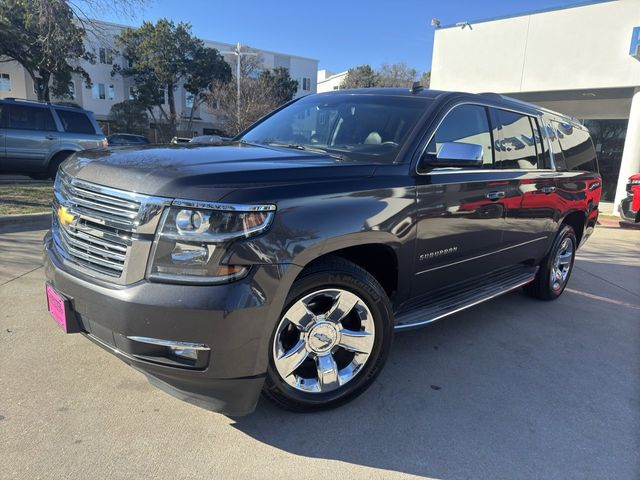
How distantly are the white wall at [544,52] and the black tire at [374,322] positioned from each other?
1359 cm

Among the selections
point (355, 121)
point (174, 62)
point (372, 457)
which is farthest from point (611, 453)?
point (174, 62)

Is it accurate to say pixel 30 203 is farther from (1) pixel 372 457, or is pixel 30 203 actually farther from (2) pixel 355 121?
(1) pixel 372 457

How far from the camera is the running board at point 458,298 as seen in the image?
10.3ft

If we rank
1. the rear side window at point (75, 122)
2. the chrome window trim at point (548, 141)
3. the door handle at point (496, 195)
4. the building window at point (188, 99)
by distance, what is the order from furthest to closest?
the building window at point (188, 99) → the rear side window at point (75, 122) → the chrome window trim at point (548, 141) → the door handle at point (496, 195)

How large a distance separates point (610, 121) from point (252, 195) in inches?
649

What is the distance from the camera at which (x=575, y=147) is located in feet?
17.5

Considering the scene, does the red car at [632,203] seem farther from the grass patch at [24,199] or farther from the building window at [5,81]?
the building window at [5,81]

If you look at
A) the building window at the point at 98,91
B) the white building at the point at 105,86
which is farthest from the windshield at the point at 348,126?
the building window at the point at 98,91

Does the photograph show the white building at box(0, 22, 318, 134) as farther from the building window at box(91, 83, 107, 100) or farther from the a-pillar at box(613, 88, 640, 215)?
the a-pillar at box(613, 88, 640, 215)

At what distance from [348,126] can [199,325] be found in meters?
2.06

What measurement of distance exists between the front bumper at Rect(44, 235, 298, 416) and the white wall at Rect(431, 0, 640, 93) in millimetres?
14285

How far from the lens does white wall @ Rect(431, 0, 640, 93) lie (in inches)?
498

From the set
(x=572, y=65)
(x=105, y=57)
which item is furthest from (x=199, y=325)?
(x=105, y=57)

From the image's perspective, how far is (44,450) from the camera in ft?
7.50
